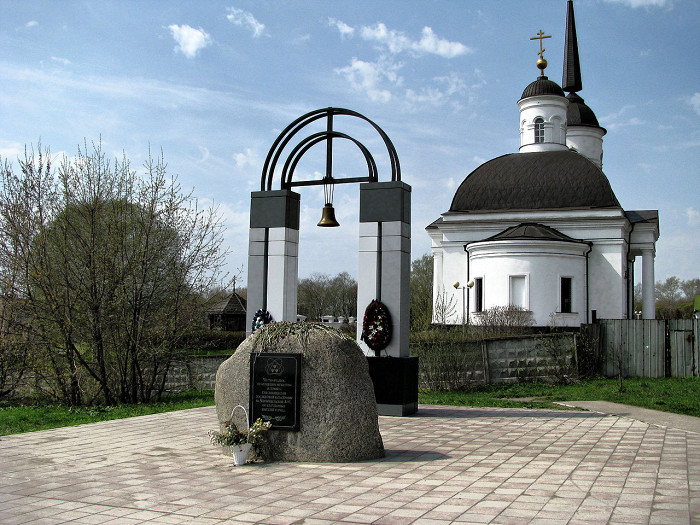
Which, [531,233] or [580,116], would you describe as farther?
[580,116]

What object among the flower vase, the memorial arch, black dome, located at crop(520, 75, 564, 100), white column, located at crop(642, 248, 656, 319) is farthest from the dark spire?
the flower vase

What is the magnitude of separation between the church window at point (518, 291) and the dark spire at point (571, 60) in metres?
27.6

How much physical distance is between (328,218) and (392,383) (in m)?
3.25

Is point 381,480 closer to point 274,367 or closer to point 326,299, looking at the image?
point 274,367

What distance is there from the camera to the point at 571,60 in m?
53.2

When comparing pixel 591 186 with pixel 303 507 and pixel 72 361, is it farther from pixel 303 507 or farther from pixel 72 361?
pixel 303 507

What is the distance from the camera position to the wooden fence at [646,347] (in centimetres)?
1920

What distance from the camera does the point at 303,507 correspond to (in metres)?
6.01

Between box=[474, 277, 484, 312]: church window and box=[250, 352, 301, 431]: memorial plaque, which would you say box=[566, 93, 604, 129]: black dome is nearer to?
box=[474, 277, 484, 312]: church window

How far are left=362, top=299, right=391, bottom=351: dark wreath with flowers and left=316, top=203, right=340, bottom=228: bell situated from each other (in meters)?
1.74

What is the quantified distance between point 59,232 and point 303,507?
34.1ft

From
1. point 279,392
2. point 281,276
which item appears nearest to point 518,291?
point 281,276

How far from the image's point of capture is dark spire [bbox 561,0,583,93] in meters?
52.8

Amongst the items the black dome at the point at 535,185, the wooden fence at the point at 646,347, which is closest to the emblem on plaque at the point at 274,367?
the wooden fence at the point at 646,347
